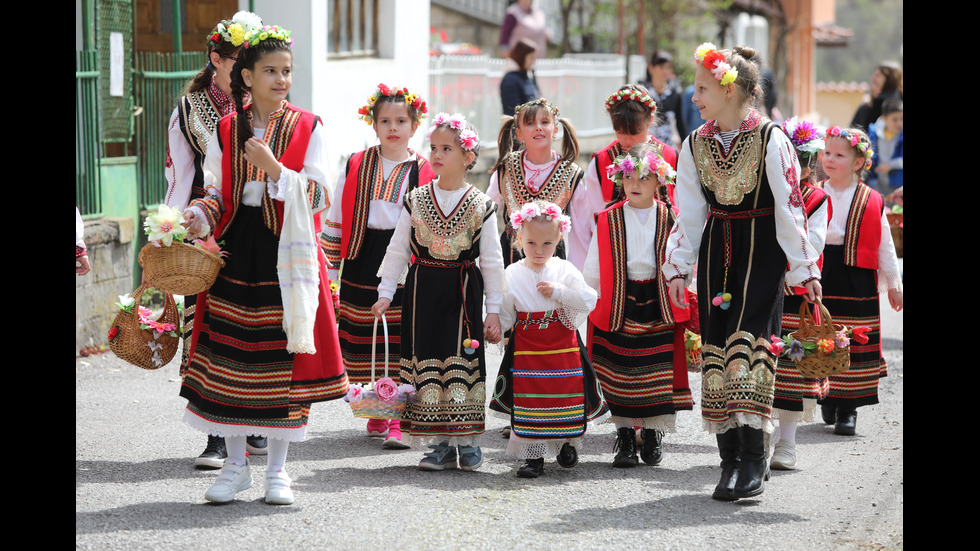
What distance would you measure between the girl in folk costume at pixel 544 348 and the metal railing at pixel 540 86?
29.2ft

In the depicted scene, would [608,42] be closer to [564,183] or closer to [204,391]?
[564,183]

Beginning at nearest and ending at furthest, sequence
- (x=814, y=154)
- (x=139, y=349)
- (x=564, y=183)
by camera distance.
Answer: (x=139, y=349) < (x=814, y=154) < (x=564, y=183)

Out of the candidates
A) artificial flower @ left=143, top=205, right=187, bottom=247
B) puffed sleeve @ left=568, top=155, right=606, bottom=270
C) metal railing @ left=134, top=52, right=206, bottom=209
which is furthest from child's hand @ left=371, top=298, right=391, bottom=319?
metal railing @ left=134, top=52, right=206, bottom=209

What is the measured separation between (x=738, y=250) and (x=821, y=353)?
0.60 metres

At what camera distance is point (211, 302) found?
4.80 meters

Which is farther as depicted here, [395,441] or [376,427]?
[376,427]

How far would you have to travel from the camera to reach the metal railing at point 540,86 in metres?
14.5

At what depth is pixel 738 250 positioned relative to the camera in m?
4.96

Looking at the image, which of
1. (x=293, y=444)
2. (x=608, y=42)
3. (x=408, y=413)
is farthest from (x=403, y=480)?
(x=608, y=42)

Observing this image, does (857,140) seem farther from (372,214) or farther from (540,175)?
(372,214)

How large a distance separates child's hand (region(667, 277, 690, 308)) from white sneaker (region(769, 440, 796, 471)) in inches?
41.7

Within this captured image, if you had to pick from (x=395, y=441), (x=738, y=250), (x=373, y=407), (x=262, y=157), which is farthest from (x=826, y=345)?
(x=262, y=157)

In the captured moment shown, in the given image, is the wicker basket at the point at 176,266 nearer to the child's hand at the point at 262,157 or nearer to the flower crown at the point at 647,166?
the child's hand at the point at 262,157

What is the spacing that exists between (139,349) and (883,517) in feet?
10.5
